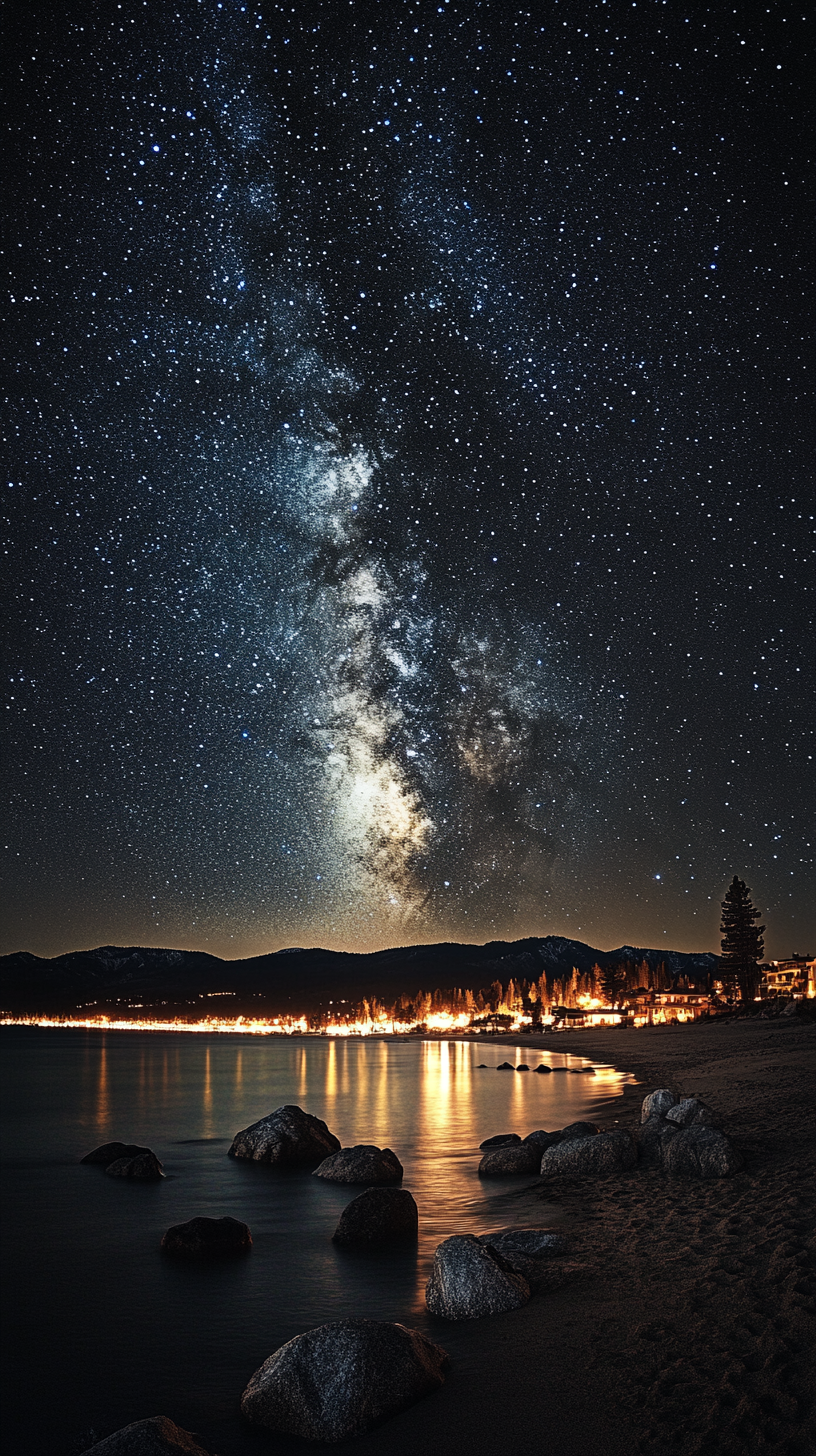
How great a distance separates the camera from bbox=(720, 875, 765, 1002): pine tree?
8506 centimetres

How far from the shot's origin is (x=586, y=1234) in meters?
11.5

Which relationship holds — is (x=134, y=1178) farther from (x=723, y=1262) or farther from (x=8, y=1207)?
(x=723, y=1262)

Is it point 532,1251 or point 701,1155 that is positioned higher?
point 701,1155

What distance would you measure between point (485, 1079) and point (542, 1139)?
40.3 metres

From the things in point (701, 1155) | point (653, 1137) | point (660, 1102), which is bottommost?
point (660, 1102)

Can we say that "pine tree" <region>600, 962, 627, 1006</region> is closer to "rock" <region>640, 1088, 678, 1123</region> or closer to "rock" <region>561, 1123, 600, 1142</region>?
"rock" <region>640, 1088, 678, 1123</region>

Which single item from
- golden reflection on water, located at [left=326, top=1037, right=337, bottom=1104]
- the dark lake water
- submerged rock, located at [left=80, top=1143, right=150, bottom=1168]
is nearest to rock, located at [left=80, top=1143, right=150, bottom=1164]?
submerged rock, located at [left=80, top=1143, right=150, bottom=1168]

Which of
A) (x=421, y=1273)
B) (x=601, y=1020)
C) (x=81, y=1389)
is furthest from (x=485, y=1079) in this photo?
(x=601, y=1020)

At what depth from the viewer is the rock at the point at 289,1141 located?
874 inches

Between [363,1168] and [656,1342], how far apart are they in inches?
534

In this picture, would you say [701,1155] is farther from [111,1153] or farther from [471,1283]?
[111,1153]

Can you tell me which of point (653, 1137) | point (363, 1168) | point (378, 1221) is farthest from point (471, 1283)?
point (363, 1168)

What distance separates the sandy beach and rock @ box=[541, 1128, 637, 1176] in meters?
2.30

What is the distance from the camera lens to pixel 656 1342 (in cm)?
746
